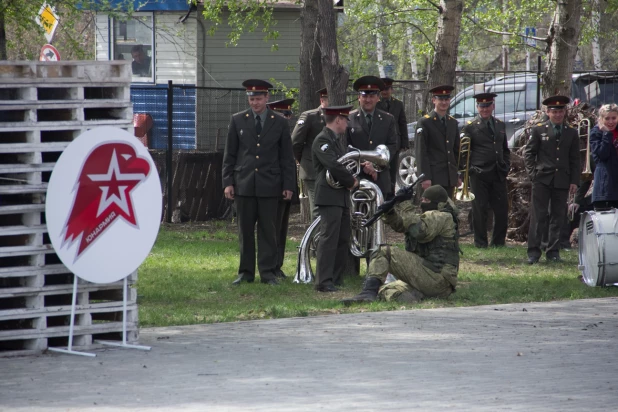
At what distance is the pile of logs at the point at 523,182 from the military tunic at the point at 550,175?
211 centimetres

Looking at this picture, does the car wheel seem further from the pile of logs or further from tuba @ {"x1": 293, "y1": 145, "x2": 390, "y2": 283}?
tuba @ {"x1": 293, "y1": 145, "x2": 390, "y2": 283}

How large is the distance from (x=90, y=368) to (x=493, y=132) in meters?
8.65

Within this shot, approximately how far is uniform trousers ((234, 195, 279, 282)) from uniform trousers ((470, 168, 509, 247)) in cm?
419

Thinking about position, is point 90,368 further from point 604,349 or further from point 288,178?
point 288,178

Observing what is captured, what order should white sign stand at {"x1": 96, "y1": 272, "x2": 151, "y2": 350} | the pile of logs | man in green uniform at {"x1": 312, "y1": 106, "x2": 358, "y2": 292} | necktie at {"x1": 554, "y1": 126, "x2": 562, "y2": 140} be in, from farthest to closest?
the pile of logs
necktie at {"x1": 554, "y1": 126, "x2": 562, "y2": 140}
man in green uniform at {"x1": 312, "y1": 106, "x2": 358, "y2": 292}
white sign stand at {"x1": 96, "y1": 272, "x2": 151, "y2": 350}

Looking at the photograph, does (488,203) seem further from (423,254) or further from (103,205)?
(103,205)

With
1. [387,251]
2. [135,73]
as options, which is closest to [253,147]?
[387,251]

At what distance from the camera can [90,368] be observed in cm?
654

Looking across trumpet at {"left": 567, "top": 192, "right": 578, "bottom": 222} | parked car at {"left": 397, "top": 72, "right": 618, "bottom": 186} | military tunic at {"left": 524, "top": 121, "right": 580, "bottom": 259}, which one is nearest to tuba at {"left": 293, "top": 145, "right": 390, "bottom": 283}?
military tunic at {"left": 524, "top": 121, "right": 580, "bottom": 259}

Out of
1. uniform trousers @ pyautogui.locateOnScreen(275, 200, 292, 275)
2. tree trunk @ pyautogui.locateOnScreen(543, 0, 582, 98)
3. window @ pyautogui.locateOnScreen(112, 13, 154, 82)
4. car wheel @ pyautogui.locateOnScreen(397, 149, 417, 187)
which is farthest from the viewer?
window @ pyautogui.locateOnScreen(112, 13, 154, 82)

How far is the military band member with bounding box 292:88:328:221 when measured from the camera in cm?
1174

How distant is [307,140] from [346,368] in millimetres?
5601

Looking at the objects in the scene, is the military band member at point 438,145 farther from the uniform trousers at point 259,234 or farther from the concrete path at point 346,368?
the concrete path at point 346,368

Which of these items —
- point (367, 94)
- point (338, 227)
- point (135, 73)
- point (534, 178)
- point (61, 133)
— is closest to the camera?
point (61, 133)
